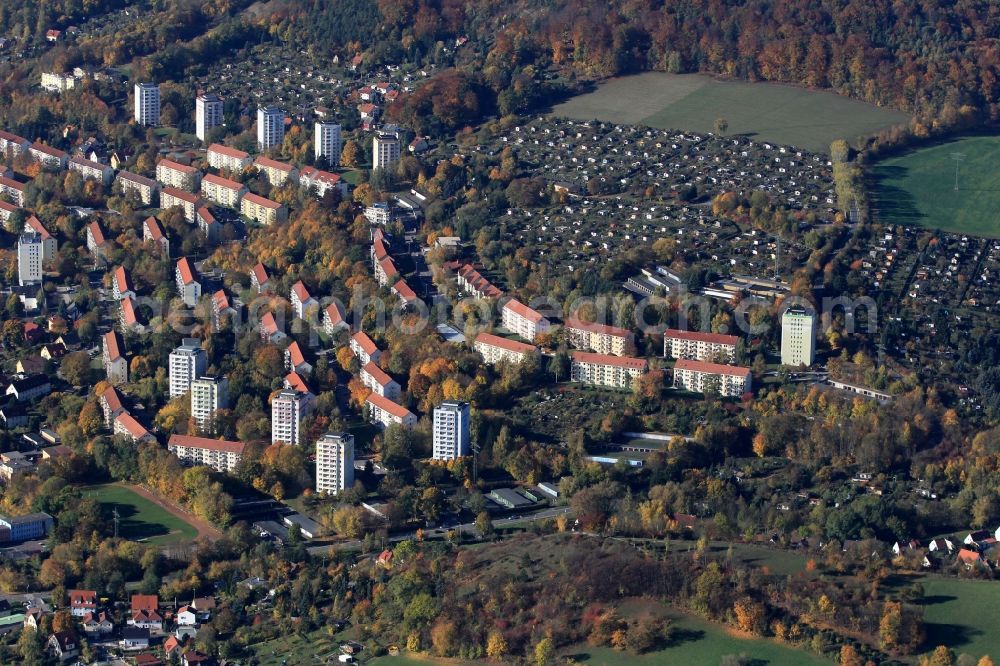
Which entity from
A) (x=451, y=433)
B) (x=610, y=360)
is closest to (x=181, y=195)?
(x=610, y=360)

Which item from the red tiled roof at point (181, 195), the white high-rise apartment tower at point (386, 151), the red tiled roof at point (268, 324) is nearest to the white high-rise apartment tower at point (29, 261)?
the red tiled roof at point (181, 195)

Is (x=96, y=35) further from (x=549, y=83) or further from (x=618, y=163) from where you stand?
(x=618, y=163)

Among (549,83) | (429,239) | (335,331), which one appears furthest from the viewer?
(549,83)

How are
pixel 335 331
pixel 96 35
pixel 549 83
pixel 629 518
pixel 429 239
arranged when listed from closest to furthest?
1. pixel 629 518
2. pixel 335 331
3. pixel 429 239
4. pixel 549 83
5. pixel 96 35

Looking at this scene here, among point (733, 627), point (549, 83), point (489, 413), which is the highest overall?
point (549, 83)

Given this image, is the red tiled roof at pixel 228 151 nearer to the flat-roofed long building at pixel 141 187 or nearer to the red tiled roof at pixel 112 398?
the flat-roofed long building at pixel 141 187

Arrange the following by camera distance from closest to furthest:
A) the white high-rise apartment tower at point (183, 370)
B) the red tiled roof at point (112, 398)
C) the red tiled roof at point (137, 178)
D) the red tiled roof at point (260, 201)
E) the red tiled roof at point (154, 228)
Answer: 1. the red tiled roof at point (112, 398)
2. the white high-rise apartment tower at point (183, 370)
3. the red tiled roof at point (154, 228)
4. the red tiled roof at point (260, 201)
5. the red tiled roof at point (137, 178)

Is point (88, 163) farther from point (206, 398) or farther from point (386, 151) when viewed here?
point (206, 398)

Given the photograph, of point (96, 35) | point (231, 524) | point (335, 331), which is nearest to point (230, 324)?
point (335, 331)
